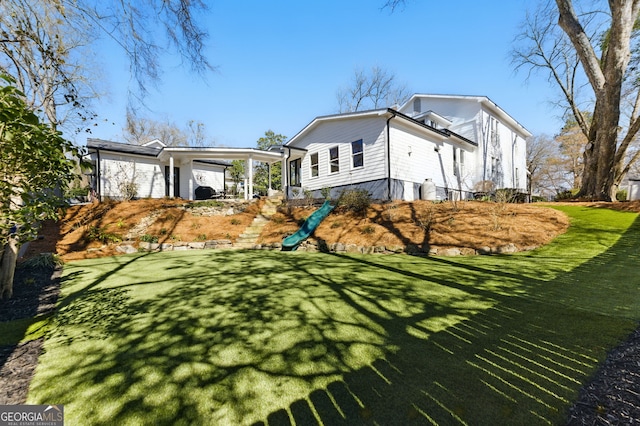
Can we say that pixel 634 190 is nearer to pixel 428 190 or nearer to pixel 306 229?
pixel 428 190

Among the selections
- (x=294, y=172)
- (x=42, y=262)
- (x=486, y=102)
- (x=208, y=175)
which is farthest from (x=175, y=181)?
(x=486, y=102)

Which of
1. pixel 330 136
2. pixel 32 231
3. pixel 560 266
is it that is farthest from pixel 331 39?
pixel 32 231

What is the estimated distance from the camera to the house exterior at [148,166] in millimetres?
16469

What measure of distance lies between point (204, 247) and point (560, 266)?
34.9 ft

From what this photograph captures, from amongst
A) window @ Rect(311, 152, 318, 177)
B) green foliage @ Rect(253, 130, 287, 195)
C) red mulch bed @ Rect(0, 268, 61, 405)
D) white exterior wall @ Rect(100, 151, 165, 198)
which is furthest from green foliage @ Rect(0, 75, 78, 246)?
green foliage @ Rect(253, 130, 287, 195)

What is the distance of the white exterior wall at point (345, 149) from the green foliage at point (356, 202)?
292cm

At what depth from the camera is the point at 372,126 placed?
15.2 metres

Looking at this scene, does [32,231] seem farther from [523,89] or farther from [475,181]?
[523,89]

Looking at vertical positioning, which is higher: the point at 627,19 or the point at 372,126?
the point at 627,19

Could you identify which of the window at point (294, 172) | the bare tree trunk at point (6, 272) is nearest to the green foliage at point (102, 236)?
the bare tree trunk at point (6, 272)

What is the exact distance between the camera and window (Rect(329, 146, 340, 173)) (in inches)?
659

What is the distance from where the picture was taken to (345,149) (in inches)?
642

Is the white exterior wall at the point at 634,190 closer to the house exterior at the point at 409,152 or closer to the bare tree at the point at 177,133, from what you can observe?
the house exterior at the point at 409,152

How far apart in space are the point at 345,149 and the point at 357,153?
33.8 inches
